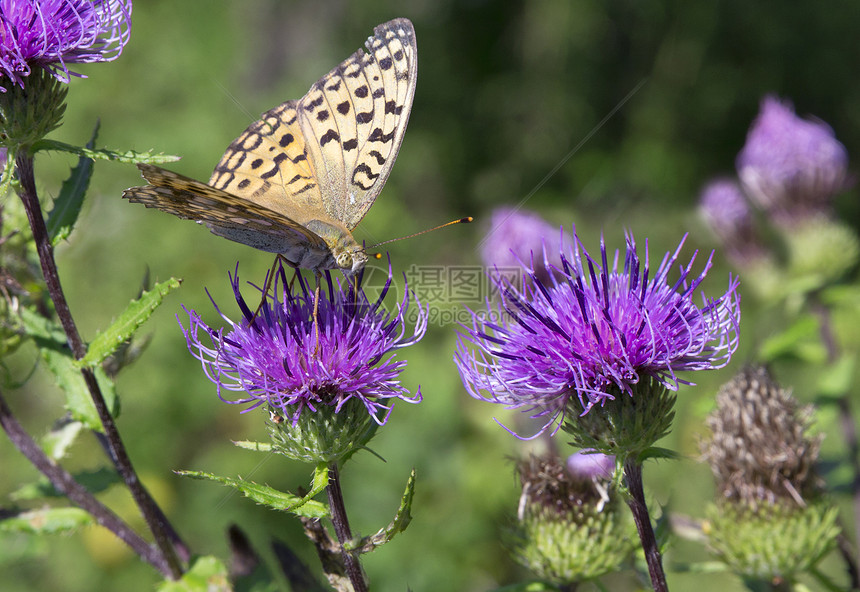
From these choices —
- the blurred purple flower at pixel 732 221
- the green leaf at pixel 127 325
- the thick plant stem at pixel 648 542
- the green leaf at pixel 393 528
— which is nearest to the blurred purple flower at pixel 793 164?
the blurred purple flower at pixel 732 221

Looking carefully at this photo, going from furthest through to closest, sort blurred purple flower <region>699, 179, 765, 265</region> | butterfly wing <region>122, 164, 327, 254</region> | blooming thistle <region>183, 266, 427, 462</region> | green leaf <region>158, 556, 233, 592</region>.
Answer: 1. blurred purple flower <region>699, 179, 765, 265</region>
2. green leaf <region>158, 556, 233, 592</region>
3. blooming thistle <region>183, 266, 427, 462</region>
4. butterfly wing <region>122, 164, 327, 254</region>

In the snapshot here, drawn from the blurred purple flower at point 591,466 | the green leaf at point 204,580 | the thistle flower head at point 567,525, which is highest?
the blurred purple flower at point 591,466

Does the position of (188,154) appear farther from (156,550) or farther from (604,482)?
(604,482)

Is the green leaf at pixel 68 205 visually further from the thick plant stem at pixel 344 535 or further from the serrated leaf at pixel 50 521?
the thick plant stem at pixel 344 535

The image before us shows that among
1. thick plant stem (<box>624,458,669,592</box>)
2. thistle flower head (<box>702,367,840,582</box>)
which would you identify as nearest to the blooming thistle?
thick plant stem (<box>624,458,669,592</box>)

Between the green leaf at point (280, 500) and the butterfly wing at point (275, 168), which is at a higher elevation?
the butterfly wing at point (275, 168)

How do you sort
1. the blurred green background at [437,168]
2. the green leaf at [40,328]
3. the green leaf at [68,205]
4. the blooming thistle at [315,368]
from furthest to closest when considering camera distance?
the blurred green background at [437,168] → the green leaf at [40,328] → the green leaf at [68,205] → the blooming thistle at [315,368]

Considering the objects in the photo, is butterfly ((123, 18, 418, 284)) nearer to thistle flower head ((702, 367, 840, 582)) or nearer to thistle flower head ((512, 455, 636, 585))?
thistle flower head ((512, 455, 636, 585))

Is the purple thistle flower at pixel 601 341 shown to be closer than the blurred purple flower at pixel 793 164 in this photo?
Yes
